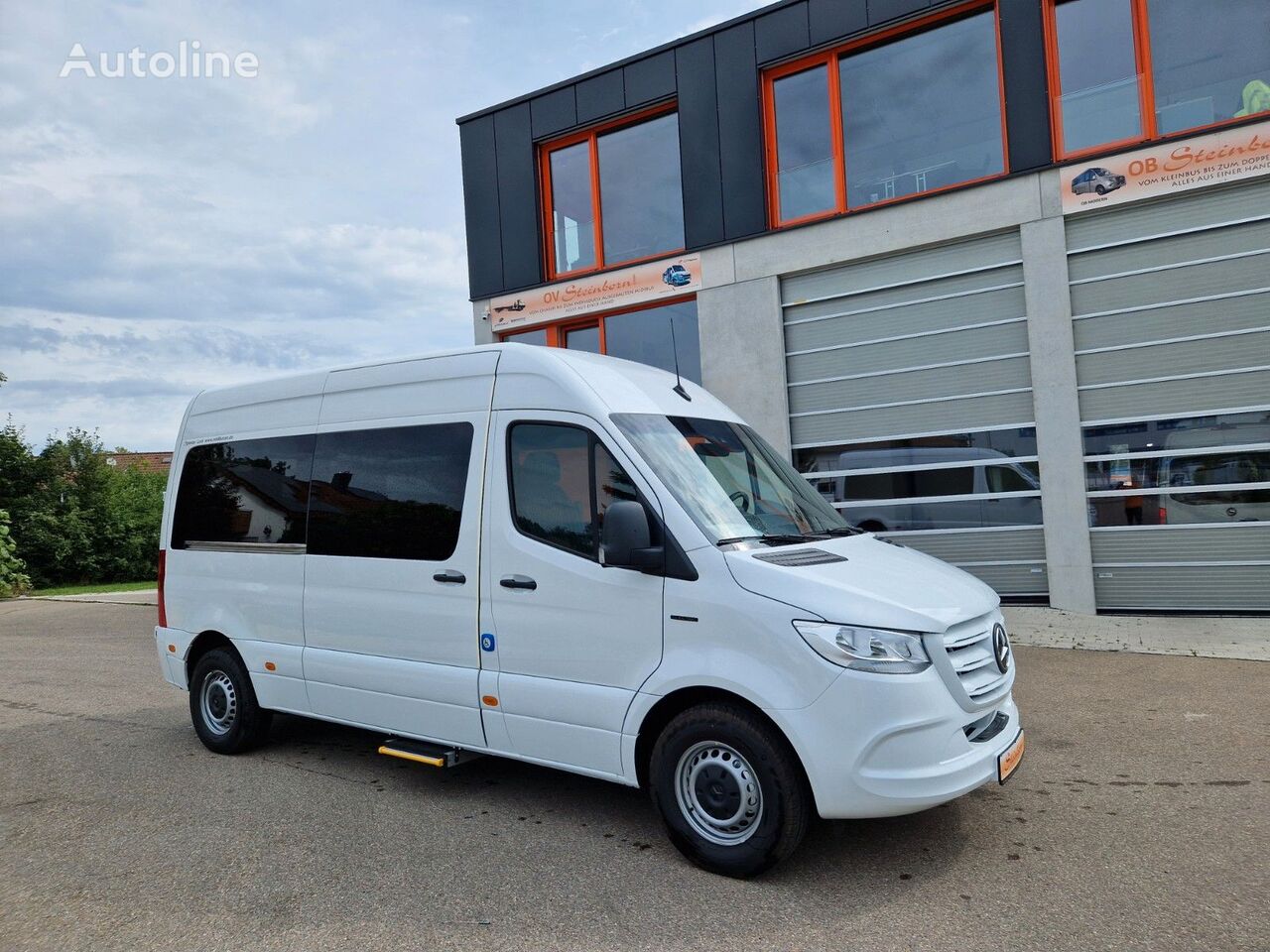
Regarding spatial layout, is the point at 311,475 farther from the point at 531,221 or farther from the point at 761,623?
the point at 531,221

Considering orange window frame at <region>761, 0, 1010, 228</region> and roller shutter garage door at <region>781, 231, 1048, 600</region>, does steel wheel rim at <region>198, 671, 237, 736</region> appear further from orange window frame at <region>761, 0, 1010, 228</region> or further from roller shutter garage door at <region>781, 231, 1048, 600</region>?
orange window frame at <region>761, 0, 1010, 228</region>

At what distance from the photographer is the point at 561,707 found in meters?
4.30

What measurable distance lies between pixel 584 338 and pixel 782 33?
488 centimetres

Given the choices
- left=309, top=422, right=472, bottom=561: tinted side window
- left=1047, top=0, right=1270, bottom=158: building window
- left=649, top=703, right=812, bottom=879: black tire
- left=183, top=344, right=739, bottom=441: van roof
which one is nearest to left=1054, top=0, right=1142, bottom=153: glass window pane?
left=1047, top=0, right=1270, bottom=158: building window

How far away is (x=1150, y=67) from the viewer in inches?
381

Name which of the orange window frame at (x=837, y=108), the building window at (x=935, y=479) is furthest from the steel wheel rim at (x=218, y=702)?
the orange window frame at (x=837, y=108)

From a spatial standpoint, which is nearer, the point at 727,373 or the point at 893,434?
the point at 893,434

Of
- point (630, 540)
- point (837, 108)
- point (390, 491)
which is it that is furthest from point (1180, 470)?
point (390, 491)

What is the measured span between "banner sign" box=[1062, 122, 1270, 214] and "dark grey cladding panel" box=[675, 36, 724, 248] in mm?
4358

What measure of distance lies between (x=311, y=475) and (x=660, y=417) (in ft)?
7.83

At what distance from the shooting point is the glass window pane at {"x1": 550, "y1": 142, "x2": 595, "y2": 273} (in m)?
13.4

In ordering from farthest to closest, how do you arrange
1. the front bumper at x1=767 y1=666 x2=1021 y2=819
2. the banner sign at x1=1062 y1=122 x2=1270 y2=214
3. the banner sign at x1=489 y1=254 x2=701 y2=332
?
the banner sign at x1=489 y1=254 x2=701 y2=332 → the banner sign at x1=1062 y1=122 x2=1270 y2=214 → the front bumper at x1=767 y1=666 x2=1021 y2=819

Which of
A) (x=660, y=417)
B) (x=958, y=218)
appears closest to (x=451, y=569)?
(x=660, y=417)

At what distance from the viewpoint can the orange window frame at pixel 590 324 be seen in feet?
41.5
